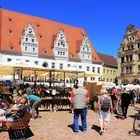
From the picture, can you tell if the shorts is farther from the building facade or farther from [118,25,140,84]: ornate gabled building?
the building facade

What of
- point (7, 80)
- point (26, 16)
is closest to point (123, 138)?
point (7, 80)

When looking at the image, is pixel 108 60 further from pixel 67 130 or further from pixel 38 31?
pixel 67 130

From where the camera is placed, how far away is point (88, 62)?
66.1m

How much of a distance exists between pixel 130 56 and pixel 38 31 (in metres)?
18.5

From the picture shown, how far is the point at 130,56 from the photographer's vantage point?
6288cm

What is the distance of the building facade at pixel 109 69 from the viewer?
243 ft

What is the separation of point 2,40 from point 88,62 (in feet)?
66.1

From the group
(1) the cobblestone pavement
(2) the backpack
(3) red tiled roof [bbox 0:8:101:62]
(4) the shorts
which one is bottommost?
(1) the cobblestone pavement

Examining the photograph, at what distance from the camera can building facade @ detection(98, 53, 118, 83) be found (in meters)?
74.2

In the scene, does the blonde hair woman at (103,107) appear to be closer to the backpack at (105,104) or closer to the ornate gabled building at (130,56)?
the backpack at (105,104)

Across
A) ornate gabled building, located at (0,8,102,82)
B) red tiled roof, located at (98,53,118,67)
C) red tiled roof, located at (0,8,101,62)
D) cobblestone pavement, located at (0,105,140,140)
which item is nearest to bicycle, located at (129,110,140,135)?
cobblestone pavement, located at (0,105,140,140)

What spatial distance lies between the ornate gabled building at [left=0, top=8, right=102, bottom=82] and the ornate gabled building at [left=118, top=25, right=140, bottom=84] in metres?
5.97

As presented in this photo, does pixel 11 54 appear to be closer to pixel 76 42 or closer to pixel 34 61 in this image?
pixel 34 61

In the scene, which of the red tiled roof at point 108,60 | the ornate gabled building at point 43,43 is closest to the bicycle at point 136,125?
the ornate gabled building at point 43,43
